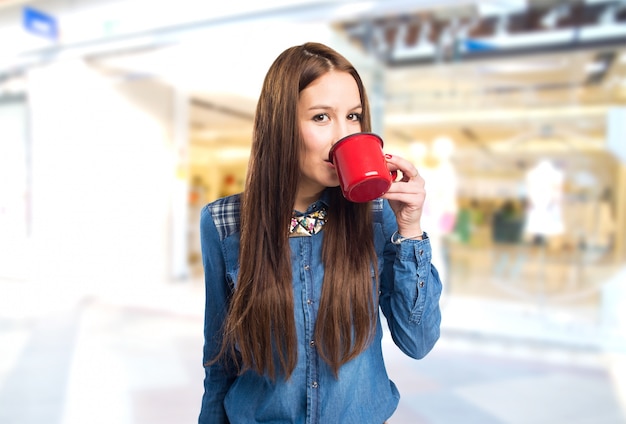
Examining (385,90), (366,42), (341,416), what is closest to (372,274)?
(341,416)

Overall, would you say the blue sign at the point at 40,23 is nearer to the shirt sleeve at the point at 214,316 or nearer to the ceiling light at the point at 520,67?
the ceiling light at the point at 520,67

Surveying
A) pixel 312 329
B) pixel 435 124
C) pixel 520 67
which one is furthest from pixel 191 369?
pixel 520 67

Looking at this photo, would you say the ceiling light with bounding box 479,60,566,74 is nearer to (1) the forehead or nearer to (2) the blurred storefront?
(2) the blurred storefront

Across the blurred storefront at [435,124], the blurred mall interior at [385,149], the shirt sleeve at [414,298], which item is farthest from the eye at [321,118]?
the blurred storefront at [435,124]

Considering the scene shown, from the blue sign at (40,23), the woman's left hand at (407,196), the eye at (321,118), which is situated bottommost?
the woman's left hand at (407,196)

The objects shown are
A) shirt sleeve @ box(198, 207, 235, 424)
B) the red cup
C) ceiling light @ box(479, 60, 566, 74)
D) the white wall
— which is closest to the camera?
the red cup

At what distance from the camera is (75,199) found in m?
5.34

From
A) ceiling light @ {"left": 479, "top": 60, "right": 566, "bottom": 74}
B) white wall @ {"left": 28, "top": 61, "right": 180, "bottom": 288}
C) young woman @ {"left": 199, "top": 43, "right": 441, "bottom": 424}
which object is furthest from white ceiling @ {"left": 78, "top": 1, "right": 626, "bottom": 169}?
young woman @ {"left": 199, "top": 43, "right": 441, "bottom": 424}

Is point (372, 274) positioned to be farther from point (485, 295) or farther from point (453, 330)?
point (485, 295)

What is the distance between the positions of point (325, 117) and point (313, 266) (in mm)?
259

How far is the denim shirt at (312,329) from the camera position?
0.79 meters

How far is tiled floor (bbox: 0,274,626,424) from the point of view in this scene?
8.05ft

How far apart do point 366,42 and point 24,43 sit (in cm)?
374

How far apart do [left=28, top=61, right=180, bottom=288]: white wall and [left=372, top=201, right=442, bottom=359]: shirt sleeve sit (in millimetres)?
5310
